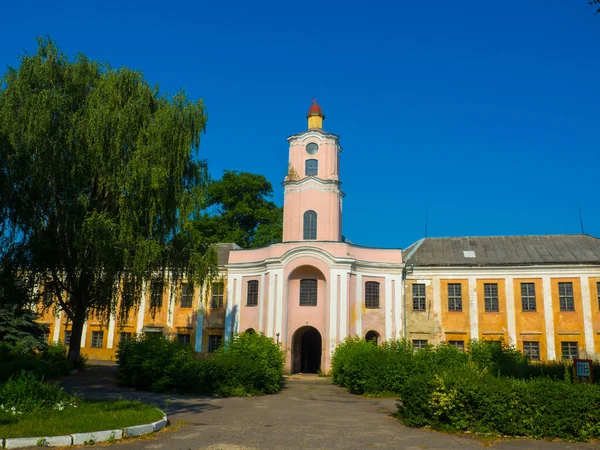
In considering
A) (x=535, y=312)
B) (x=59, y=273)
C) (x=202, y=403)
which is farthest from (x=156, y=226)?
(x=535, y=312)

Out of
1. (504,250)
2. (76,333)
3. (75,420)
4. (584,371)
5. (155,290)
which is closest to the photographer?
(75,420)

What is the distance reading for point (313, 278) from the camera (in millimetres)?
29312

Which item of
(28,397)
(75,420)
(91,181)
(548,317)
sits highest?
(91,181)

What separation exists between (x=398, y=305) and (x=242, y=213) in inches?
671

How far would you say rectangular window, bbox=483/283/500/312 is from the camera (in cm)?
3080

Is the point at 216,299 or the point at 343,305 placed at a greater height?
the point at 216,299

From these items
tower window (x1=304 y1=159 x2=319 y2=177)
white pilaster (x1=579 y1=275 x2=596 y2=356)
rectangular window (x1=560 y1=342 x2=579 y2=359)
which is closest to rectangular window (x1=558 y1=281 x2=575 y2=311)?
white pilaster (x1=579 y1=275 x2=596 y2=356)

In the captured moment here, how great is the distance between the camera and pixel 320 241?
1137 inches

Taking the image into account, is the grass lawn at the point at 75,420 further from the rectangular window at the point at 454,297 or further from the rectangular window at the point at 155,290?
the rectangular window at the point at 454,297

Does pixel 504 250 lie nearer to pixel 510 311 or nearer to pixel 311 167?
pixel 510 311

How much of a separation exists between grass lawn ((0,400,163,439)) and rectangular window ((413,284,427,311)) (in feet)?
70.7

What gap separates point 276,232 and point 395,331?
15.2 metres

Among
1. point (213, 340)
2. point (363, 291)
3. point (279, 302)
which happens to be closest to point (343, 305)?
point (363, 291)

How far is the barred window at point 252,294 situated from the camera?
30.5 m
